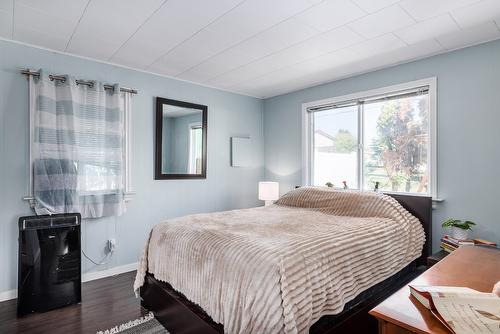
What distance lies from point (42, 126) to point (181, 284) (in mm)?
2035

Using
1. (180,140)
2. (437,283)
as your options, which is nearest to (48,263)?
(180,140)

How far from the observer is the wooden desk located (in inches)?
37.4

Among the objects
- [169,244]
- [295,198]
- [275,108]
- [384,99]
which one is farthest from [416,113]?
[169,244]

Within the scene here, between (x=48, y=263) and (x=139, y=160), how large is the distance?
1.38m

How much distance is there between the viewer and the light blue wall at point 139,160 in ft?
8.48

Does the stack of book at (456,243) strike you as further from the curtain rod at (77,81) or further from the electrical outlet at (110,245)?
the curtain rod at (77,81)

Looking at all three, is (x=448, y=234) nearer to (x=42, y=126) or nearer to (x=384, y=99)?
(x=384, y=99)

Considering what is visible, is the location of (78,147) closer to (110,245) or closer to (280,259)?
(110,245)

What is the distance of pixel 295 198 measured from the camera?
3.29 metres

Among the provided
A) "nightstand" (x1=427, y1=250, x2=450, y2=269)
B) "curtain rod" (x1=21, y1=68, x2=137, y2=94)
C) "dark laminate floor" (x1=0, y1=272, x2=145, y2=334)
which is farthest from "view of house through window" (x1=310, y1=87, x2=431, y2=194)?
"dark laminate floor" (x1=0, y1=272, x2=145, y2=334)

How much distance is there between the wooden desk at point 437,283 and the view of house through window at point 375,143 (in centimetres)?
133

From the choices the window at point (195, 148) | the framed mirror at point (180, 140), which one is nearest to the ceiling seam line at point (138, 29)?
the framed mirror at point (180, 140)

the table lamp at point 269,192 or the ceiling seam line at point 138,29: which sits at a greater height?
the ceiling seam line at point 138,29

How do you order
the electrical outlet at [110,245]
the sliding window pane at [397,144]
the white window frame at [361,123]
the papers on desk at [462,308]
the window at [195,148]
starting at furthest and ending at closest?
the window at [195,148], the electrical outlet at [110,245], the sliding window pane at [397,144], the white window frame at [361,123], the papers on desk at [462,308]
